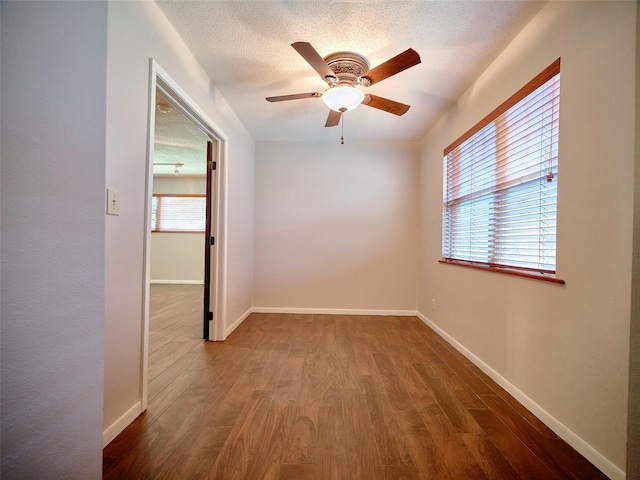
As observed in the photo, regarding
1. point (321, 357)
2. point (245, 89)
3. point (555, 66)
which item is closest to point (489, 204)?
point (555, 66)

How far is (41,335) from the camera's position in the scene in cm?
65

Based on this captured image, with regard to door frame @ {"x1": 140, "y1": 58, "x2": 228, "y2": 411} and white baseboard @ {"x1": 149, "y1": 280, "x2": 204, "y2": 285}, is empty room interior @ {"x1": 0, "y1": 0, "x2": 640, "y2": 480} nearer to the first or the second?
door frame @ {"x1": 140, "y1": 58, "x2": 228, "y2": 411}

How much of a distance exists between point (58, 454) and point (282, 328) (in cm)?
260

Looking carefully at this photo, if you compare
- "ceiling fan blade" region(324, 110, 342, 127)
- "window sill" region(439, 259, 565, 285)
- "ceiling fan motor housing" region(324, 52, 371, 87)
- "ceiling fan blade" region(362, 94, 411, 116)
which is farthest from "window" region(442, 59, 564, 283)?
"ceiling fan blade" region(324, 110, 342, 127)

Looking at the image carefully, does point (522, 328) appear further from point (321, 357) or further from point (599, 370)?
point (321, 357)

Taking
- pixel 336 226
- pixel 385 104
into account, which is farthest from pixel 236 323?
pixel 385 104

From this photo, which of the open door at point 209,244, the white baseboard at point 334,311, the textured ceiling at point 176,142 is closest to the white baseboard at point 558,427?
the white baseboard at point 334,311

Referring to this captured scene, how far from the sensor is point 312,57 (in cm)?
170

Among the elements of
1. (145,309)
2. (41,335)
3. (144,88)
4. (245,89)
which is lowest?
(145,309)

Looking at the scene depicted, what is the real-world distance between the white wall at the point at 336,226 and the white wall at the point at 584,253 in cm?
192

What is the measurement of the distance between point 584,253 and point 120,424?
249 cm

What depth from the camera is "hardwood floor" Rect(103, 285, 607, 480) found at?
1227 millimetres

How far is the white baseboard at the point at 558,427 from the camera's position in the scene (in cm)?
119

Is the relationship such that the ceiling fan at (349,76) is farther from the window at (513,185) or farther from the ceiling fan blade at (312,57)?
the window at (513,185)
